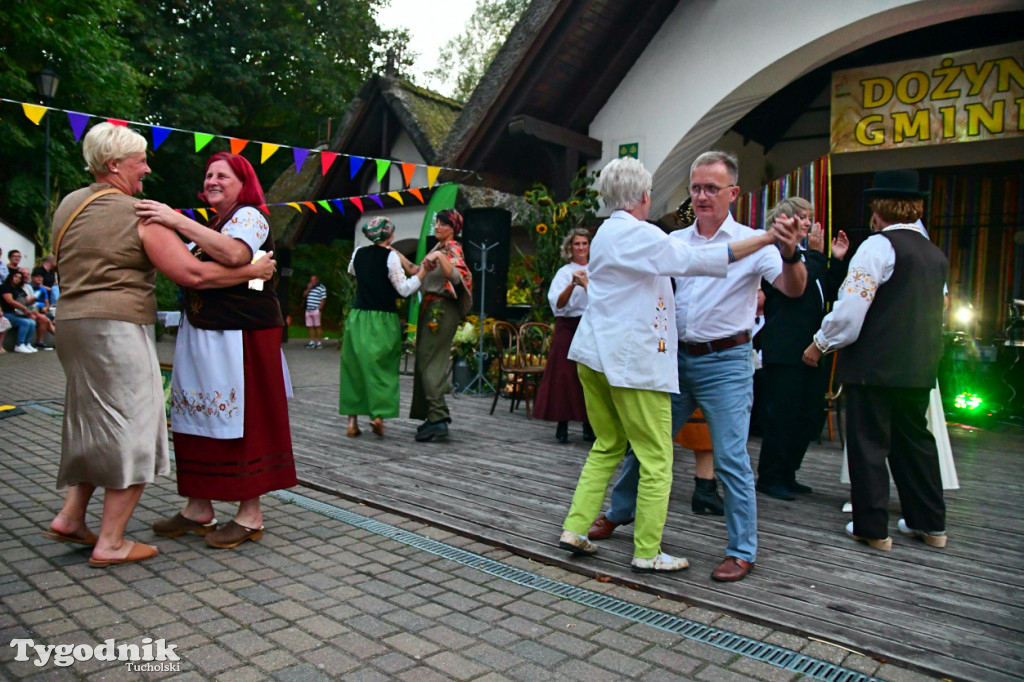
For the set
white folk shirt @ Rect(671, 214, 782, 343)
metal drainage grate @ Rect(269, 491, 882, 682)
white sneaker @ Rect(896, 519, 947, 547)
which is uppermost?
white folk shirt @ Rect(671, 214, 782, 343)

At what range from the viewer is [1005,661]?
2545 millimetres

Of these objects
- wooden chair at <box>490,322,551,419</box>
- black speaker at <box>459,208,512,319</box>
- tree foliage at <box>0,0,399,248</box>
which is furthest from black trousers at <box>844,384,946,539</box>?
tree foliage at <box>0,0,399,248</box>

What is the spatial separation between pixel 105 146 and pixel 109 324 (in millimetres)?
722

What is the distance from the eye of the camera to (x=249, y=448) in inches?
138

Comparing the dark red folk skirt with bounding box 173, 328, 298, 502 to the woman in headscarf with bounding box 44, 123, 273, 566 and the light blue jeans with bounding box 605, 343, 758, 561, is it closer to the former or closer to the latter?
the woman in headscarf with bounding box 44, 123, 273, 566

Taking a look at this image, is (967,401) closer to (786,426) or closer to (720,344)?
(786,426)

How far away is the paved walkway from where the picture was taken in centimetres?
242

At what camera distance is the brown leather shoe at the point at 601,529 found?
3.75 m

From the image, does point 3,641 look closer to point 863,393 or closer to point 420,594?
point 420,594

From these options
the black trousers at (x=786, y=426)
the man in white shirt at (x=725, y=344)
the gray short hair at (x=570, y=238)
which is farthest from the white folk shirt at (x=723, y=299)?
the gray short hair at (x=570, y=238)

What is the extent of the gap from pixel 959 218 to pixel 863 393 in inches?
326

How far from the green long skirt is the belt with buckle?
334 cm

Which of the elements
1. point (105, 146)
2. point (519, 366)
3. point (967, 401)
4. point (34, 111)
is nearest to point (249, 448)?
point (105, 146)

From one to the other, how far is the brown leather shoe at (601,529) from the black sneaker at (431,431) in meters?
2.71
